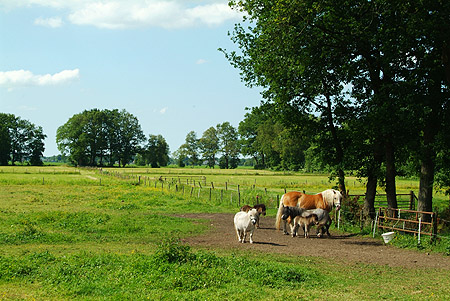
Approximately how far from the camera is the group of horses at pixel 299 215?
1638 centimetres

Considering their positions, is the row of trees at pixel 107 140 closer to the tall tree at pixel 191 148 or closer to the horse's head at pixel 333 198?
the tall tree at pixel 191 148

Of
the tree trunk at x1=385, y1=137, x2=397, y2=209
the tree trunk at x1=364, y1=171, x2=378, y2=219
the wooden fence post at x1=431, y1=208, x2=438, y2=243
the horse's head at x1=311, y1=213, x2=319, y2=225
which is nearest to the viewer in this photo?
the wooden fence post at x1=431, y1=208, x2=438, y2=243

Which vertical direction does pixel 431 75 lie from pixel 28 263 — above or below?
above

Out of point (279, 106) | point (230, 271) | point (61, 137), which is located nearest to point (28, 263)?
point (230, 271)

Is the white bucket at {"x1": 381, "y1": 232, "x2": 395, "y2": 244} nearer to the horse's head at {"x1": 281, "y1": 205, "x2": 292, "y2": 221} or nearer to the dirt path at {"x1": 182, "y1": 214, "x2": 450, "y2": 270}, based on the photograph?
the dirt path at {"x1": 182, "y1": 214, "x2": 450, "y2": 270}

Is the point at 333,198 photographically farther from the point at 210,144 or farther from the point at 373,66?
the point at 210,144

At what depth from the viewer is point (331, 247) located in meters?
16.1

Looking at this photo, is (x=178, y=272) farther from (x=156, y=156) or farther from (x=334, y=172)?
(x=156, y=156)

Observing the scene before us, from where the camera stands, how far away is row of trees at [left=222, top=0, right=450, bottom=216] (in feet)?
57.9

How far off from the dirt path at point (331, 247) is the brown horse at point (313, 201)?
3.87ft

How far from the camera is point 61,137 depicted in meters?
118

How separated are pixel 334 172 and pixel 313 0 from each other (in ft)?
31.5

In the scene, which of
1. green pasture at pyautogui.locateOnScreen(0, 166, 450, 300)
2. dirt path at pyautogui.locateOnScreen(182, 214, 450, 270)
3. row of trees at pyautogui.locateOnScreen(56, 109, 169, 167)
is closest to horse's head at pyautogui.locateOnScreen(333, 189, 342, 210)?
dirt path at pyautogui.locateOnScreen(182, 214, 450, 270)

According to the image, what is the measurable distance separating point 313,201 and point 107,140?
4456 inches
